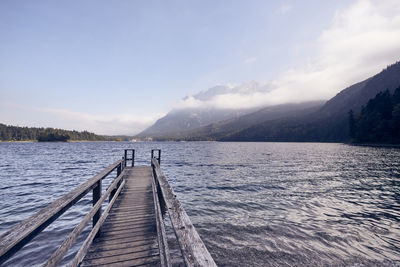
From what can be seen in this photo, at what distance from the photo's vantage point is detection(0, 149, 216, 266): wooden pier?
2.23 m

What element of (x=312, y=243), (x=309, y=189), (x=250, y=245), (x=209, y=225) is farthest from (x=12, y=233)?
(x=309, y=189)

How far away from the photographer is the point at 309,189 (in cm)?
1491

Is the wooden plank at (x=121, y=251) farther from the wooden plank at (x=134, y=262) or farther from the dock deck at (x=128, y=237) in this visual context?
the wooden plank at (x=134, y=262)

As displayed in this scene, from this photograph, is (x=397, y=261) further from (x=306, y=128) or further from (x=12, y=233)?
(x=306, y=128)

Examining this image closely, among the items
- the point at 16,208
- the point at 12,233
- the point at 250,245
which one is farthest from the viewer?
the point at 16,208

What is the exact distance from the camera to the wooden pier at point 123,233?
223cm

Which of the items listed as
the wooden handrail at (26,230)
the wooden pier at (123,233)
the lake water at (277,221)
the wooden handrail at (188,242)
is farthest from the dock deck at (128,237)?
the lake water at (277,221)

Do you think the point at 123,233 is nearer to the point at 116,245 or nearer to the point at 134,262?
the point at 116,245

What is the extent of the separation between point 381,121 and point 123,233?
310 ft

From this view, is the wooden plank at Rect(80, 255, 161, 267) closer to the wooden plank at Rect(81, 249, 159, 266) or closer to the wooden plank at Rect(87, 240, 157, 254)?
the wooden plank at Rect(81, 249, 159, 266)

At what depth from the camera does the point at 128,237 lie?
5453 millimetres

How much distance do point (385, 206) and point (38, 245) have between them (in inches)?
709

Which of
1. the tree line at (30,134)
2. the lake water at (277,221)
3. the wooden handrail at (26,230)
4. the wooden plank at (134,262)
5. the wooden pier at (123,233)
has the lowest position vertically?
the lake water at (277,221)

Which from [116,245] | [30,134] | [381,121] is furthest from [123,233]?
[30,134]
